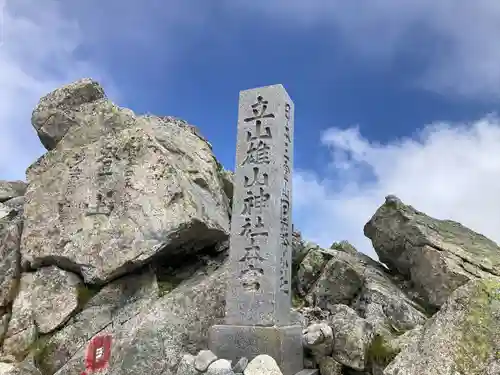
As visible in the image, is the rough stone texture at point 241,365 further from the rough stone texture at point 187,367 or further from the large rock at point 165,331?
the large rock at point 165,331

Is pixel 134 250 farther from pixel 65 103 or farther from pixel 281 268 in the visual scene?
pixel 65 103

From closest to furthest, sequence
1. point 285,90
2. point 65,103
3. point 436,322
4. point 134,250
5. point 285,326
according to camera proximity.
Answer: point 436,322
point 285,326
point 285,90
point 134,250
point 65,103

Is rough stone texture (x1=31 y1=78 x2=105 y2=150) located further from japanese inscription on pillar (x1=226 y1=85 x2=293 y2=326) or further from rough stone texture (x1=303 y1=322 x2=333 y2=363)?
rough stone texture (x1=303 y1=322 x2=333 y2=363)

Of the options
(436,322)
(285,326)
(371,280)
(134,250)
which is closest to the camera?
(436,322)

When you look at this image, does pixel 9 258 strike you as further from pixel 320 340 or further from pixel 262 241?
pixel 320 340

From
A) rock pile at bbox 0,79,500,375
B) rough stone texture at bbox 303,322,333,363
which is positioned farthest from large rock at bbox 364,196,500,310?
rough stone texture at bbox 303,322,333,363

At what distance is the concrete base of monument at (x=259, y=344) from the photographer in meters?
7.07

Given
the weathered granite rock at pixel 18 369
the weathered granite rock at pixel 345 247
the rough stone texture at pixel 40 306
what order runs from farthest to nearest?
the weathered granite rock at pixel 345 247, the rough stone texture at pixel 40 306, the weathered granite rock at pixel 18 369

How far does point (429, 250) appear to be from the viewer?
10266 mm

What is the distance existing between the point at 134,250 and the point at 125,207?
1068 mm

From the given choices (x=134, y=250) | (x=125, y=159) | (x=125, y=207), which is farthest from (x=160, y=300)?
(x=125, y=159)

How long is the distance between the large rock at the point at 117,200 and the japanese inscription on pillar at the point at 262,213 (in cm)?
231

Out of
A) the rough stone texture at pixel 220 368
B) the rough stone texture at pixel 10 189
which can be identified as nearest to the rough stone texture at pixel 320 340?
the rough stone texture at pixel 220 368

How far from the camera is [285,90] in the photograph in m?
8.58
